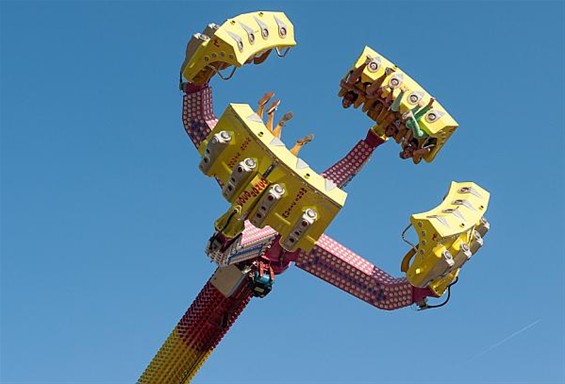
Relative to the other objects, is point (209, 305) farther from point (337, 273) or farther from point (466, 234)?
point (466, 234)

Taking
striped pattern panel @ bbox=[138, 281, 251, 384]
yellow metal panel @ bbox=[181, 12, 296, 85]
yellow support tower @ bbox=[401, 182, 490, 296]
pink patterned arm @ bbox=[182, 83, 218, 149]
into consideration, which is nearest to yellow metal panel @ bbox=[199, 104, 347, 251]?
yellow metal panel @ bbox=[181, 12, 296, 85]

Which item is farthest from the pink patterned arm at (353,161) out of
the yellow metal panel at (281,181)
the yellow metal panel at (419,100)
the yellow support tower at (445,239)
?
the yellow metal panel at (281,181)

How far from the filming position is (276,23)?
95.6 feet

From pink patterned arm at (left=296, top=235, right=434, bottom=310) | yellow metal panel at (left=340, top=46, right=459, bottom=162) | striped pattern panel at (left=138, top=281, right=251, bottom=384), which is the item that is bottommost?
striped pattern panel at (left=138, top=281, right=251, bottom=384)

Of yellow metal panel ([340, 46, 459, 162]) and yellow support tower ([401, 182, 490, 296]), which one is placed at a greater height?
yellow metal panel ([340, 46, 459, 162])

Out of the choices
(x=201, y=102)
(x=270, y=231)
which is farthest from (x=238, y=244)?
(x=201, y=102)

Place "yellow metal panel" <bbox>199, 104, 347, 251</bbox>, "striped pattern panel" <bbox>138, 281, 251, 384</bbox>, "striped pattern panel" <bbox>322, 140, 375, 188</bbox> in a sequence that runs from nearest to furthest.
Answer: "yellow metal panel" <bbox>199, 104, 347, 251</bbox> < "striped pattern panel" <bbox>138, 281, 251, 384</bbox> < "striped pattern panel" <bbox>322, 140, 375, 188</bbox>

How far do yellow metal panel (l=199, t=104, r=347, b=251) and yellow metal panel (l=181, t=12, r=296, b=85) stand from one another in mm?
1818

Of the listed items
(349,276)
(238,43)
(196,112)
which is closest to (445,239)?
(349,276)

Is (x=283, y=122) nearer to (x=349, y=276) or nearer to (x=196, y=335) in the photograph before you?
(x=349, y=276)

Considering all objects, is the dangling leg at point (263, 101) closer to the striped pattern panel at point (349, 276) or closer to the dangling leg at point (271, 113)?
the dangling leg at point (271, 113)

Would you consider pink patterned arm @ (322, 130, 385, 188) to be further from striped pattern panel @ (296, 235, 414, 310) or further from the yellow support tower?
→ the yellow support tower

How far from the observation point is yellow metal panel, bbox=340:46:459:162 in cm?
2923

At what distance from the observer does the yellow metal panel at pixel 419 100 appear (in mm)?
29234
